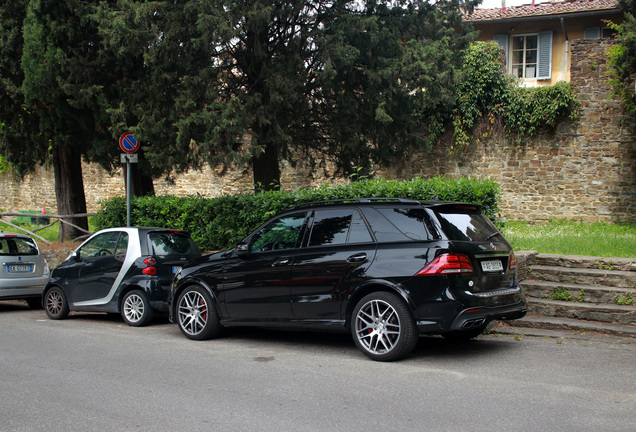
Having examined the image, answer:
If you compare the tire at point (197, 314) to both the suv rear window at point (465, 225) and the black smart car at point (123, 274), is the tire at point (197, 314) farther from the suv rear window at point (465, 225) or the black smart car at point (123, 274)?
the suv rear window at point (465, 225)

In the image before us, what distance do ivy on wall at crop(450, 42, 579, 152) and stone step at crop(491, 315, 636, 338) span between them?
11.6m

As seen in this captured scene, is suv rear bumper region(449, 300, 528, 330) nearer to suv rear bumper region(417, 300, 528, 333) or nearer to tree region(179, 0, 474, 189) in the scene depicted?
suv rear bumper region(417, 300, 528, 333)

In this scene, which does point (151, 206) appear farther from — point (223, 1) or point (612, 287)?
point (612, 287)

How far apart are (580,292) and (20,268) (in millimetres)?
9938

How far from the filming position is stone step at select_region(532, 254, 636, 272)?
338 inches

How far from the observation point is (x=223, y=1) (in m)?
11.6

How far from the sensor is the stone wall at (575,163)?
17.3 meters

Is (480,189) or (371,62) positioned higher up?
(371,62)

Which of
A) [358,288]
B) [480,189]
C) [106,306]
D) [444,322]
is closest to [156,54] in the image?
[106,306]

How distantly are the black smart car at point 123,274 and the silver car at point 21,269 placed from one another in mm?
1185

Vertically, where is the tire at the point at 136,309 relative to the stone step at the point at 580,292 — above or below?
below

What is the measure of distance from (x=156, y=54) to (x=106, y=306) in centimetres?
586

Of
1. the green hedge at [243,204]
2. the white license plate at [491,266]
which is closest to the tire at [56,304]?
the green hedge at [243,204]

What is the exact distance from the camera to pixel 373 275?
20.6ft
